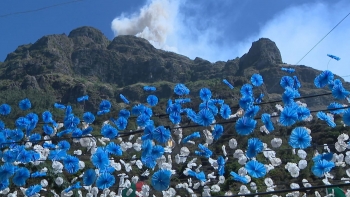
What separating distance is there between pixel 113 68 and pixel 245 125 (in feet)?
251

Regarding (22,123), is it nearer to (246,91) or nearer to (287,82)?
(246,91)

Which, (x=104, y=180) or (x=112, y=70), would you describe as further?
(x=112, y=70)

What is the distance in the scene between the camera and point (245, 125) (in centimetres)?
768

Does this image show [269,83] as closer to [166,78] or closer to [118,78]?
[166,78]

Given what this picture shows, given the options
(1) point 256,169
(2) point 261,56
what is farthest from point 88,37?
(1) point 256,169

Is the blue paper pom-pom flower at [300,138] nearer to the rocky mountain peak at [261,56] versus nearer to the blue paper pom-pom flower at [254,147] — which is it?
the blue paper pom-pom flower at [254,147]

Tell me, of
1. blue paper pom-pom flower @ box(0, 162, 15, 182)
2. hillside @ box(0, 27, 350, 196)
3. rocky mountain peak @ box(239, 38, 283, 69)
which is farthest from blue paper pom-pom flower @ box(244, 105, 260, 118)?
rocky mountain peak @ box(239, 38, 283, 69)

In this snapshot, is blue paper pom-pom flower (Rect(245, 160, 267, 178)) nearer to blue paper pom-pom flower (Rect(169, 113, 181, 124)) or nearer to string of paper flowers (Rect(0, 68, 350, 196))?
string of paper flowers (Rect(0, 68, 350, 196))

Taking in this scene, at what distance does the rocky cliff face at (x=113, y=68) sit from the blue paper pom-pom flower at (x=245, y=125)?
45.1 m

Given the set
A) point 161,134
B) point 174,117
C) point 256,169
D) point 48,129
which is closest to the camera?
point 161,134

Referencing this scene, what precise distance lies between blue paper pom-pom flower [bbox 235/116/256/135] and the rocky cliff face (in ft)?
148

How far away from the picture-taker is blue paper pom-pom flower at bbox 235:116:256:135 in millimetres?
7664

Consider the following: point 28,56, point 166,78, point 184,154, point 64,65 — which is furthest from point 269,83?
point 184,154

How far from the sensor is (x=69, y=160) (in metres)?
9.12
